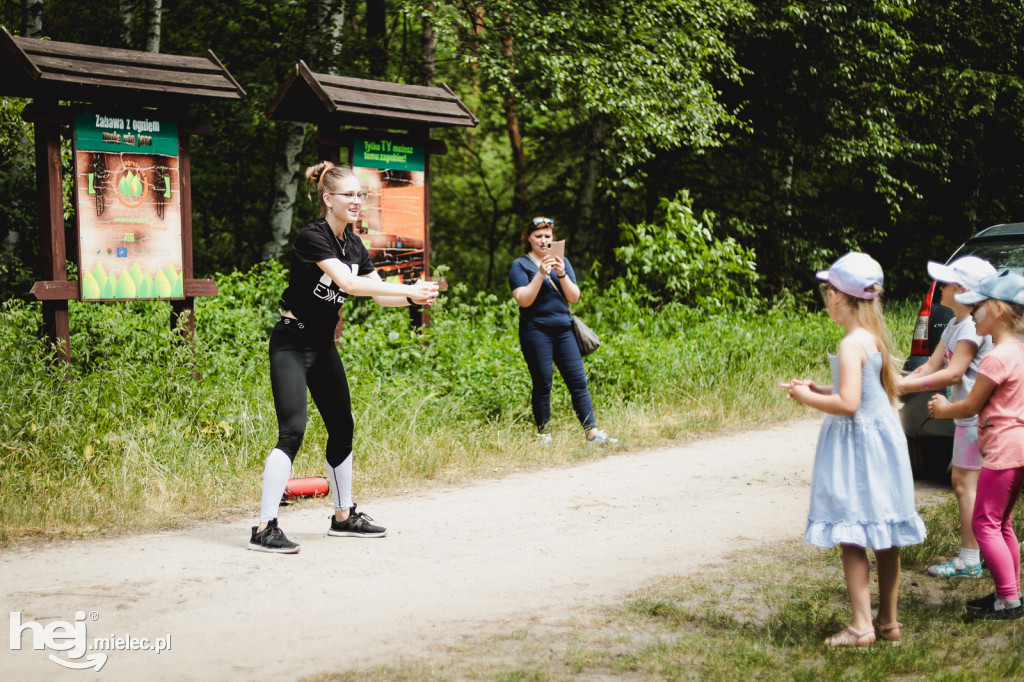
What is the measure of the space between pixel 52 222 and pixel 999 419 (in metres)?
6.73

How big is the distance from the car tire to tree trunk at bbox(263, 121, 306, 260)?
9.47 meters

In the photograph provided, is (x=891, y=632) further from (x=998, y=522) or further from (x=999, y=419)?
(x=999, y=419)

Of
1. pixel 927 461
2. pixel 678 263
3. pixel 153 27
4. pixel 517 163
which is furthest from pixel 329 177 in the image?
pixel 517 163

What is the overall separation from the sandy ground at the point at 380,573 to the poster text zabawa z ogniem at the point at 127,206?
2789mm

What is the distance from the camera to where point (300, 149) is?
13.7 metres

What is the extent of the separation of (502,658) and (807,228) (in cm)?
1642

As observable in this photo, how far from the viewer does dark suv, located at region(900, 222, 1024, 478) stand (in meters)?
6.01

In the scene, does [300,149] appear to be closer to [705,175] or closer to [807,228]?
[705,175]

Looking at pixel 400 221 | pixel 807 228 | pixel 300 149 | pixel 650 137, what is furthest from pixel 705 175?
pixel 400 221

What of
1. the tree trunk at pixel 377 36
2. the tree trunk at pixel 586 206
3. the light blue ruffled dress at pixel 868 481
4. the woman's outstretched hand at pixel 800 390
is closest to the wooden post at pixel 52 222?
the woman's outstretched hand at pixel 800 390

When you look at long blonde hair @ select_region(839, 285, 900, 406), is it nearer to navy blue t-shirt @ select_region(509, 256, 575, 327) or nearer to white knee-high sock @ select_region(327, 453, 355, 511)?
white knee-high sock @ select_region(327, 453, 355, 511)

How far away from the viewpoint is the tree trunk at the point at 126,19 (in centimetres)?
1379

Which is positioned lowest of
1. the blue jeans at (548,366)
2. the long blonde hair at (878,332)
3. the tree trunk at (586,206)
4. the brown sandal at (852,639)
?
the brown sandal at (852,639)

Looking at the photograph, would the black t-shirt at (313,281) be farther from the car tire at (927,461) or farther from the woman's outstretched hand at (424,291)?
the car tire at (927,461)
